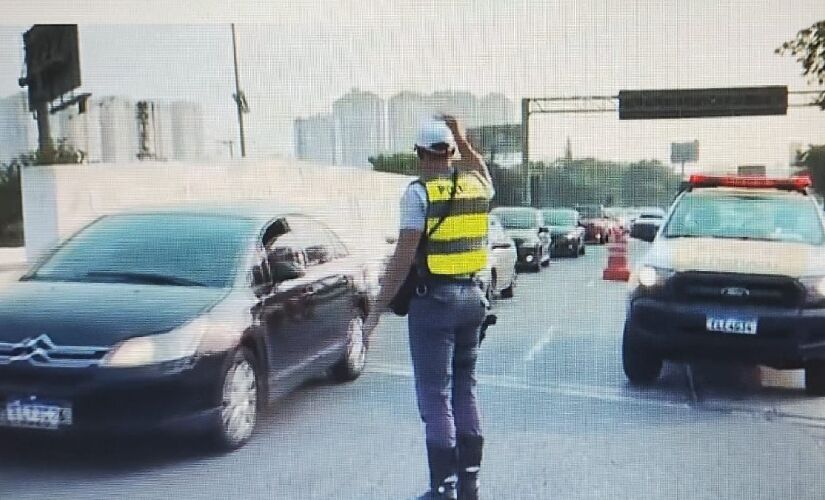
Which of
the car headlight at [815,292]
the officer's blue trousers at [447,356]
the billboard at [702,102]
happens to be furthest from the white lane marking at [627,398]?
the billboard at [702,102]

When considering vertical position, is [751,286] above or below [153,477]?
above

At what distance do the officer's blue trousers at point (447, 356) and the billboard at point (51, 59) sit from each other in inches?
46.0

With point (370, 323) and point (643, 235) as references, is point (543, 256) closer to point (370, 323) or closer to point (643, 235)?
point (643, 235)

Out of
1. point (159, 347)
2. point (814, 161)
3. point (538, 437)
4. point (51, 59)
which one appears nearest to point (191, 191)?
point (159, 347)

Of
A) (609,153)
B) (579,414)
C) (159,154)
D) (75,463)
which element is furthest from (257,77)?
(579,414)

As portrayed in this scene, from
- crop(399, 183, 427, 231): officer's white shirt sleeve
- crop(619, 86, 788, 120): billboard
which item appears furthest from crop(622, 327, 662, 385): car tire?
crop(399, 183, 427, 231): officer's white shirt sleeve

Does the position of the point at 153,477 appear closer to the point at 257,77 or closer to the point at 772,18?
the point at 257,77

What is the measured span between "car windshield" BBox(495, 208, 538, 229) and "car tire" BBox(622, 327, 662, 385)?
40 centimetres

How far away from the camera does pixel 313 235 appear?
7.80ft

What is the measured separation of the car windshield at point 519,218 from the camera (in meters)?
2.32

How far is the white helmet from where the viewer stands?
7.29 feet

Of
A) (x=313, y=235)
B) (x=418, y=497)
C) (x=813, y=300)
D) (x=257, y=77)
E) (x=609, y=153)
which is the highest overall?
(x=257, y=77)

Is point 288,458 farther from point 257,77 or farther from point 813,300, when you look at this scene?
point 813,300

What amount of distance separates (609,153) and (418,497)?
1.06 meters
